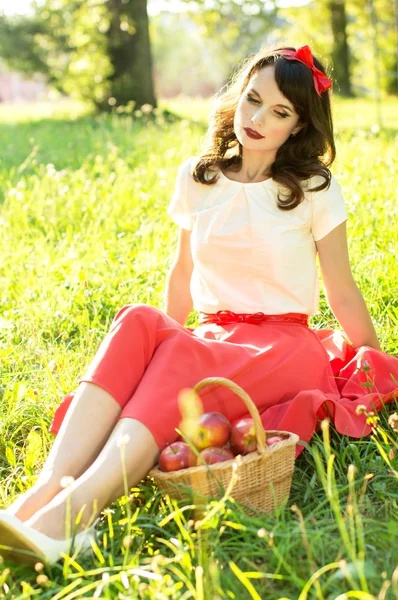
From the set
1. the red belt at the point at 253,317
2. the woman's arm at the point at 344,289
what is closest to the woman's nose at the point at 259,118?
the woman's arm at the point at 344,289

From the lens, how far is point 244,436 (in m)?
2.41

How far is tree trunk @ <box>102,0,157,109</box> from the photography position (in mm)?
13883

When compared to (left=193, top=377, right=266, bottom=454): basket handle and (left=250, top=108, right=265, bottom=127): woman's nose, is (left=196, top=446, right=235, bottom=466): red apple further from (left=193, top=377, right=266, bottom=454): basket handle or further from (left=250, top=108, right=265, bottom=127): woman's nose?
(left=250, top=108, right=265, bottom=127): woman's nose

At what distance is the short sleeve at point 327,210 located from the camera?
3055 mm

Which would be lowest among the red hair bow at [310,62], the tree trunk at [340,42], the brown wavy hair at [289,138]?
the tree trunk at [340,42]

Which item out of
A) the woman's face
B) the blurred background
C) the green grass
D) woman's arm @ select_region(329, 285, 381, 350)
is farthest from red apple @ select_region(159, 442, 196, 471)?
the blurred background

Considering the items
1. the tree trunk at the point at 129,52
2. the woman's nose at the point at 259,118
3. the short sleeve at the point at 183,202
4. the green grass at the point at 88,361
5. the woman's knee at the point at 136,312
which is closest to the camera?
the green grass at the point at 88,361

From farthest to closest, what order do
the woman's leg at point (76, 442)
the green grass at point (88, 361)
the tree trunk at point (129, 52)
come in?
the tree trunk at point (129, 52), the woman's leg at point (76, 442), the green grass at point (88, 361)

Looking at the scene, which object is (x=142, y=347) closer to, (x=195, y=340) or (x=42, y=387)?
(x=195, y=340)

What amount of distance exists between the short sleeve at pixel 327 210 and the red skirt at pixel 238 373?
0.38 metres

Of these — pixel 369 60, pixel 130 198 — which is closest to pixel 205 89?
pixel 369 60

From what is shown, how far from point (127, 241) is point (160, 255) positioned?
414 mm

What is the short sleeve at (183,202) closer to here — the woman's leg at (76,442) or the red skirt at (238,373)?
the red skirt at (238,373)

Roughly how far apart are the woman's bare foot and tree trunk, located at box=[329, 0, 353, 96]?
2358 cm
